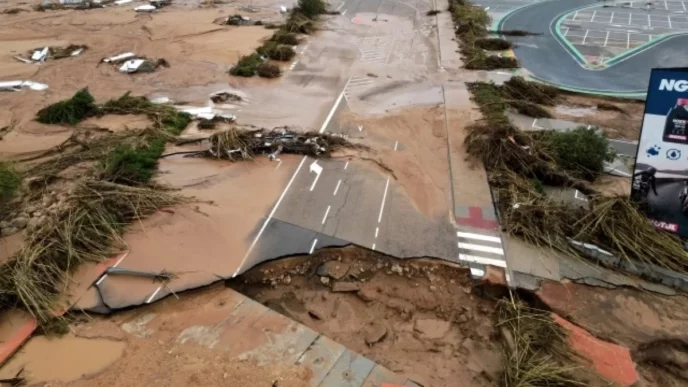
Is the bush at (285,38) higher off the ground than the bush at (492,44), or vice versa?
the bush at (492,44)

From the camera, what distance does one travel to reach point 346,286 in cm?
1267

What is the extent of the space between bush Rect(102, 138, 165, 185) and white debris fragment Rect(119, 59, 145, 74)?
1040 cm

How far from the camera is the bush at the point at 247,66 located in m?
25.7

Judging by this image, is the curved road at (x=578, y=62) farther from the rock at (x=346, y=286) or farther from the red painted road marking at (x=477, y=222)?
the rock at (x=346, y=286)

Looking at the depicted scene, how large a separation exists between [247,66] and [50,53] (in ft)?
40.9

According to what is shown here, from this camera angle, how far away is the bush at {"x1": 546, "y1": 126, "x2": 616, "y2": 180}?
666 inches

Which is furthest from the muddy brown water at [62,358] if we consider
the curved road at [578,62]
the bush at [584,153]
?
the curved road at [578,62]

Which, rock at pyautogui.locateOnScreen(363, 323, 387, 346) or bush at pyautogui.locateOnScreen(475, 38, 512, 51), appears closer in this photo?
rock at pyautogui.locateOnScreen(363, 323, 387, 346)

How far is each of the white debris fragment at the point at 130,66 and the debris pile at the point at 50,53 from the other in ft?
14.5

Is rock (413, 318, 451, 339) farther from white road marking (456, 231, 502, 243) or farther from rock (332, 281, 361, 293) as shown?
white road marking (456, 231, 502, 243)

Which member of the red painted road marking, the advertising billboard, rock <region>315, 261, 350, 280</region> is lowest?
rock <region>315, 261, 350, 280</region>

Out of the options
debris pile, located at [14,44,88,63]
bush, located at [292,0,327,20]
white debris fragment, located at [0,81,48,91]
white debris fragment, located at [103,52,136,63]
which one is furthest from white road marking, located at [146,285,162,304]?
bush, located at [292,0,327,20]

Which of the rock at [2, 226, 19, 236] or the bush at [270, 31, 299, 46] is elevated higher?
the bush at [270, 31, 299, 46]

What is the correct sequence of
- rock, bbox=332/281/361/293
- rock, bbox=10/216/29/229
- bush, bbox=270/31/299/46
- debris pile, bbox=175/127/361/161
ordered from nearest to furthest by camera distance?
rock, bbox=332/281/361/293, rock, bbox=10/216/29/229, debris pile, bbox=175/127/361/161, bush, bbox=270/31/299/46
